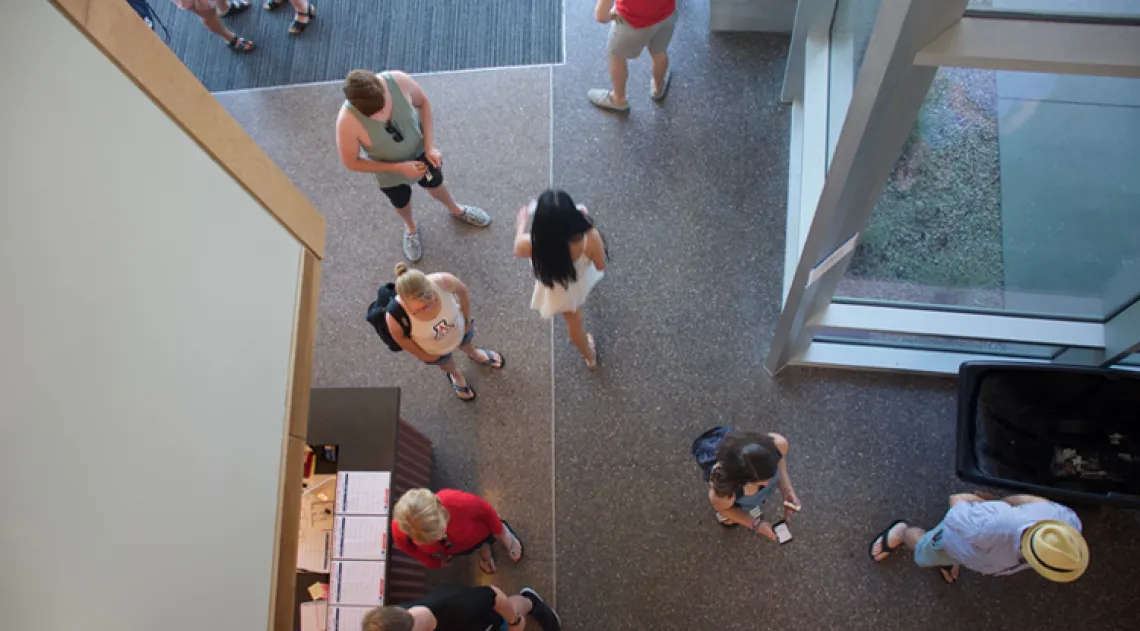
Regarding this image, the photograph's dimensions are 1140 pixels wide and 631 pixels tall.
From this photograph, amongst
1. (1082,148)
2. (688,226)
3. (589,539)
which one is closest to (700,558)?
(589,539)

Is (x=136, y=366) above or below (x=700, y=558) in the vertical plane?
above

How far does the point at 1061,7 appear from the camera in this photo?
184cm

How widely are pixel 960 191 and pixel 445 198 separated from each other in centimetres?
261

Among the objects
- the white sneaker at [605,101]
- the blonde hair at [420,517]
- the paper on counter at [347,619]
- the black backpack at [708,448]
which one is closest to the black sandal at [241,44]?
the white sneaker at [605,101]

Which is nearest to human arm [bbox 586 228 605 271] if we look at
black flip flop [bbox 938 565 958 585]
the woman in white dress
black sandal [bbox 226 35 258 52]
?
the woman in white dress

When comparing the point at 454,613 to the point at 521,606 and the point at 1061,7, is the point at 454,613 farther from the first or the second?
the point at 1061,7

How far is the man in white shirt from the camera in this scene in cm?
234

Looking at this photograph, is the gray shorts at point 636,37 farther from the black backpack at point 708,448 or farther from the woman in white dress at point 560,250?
the black backpack at point 708,448

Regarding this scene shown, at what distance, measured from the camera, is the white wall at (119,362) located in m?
1.28

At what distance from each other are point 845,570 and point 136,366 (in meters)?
3.19

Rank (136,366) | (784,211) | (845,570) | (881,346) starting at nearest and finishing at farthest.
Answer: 1. (136,366)
2. (845,570)
3. (881,346)
4. (784,211)

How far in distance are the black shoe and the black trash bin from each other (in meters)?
1.97

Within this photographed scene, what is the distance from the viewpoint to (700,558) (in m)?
3.50

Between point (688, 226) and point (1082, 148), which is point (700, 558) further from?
point (1082, 148)
